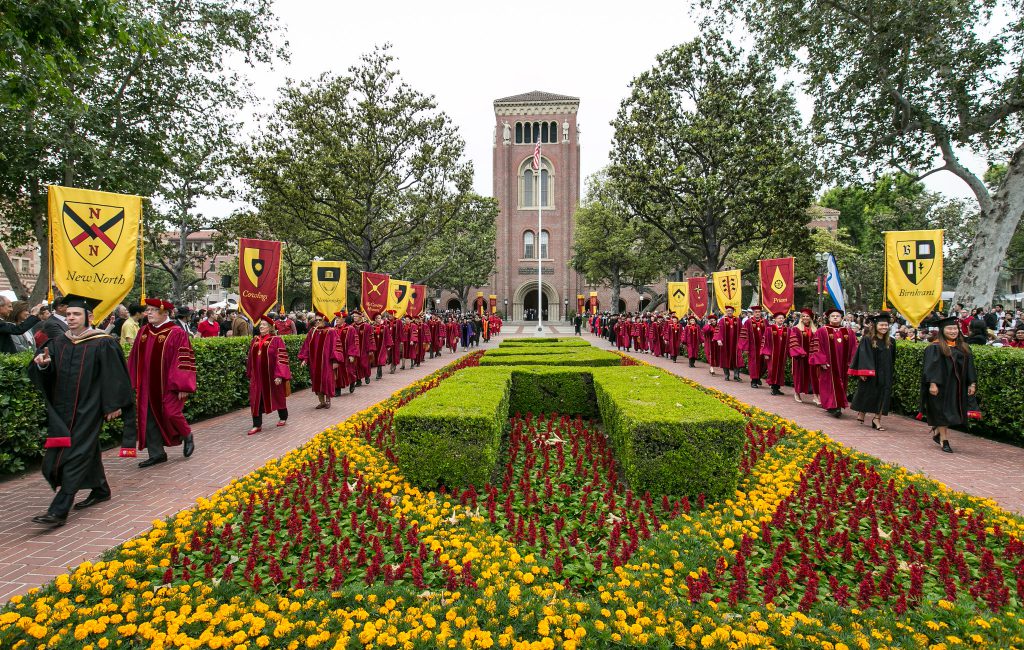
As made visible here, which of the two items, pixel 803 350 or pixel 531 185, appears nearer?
pixel 803 350

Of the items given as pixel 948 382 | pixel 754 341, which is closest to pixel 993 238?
pixel 754 341

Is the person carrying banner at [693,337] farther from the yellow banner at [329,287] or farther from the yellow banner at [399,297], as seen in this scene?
the yellow banner at [329,287]

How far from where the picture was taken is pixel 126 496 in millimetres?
4797

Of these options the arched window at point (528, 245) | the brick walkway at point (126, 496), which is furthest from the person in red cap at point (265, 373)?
the arched window at point (528, 245)

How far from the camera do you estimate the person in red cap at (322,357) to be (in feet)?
30.3

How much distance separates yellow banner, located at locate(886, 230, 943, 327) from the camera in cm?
882

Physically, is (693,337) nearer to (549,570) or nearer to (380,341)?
(380,341)

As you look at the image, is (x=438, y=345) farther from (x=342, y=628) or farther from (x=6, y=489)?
(x=342, y=628)

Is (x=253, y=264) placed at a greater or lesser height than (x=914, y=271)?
greater

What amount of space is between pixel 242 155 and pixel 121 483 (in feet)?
56.3

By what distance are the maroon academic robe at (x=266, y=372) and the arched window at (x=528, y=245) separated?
1779 inches

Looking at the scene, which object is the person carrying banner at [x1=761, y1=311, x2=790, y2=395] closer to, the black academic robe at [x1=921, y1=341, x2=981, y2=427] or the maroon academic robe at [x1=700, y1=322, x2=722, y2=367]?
the maroon academic robe at [x1=700, y1=322, x2=722, y2=367]

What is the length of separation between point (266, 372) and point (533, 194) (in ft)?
152

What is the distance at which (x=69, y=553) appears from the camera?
11.9ft
